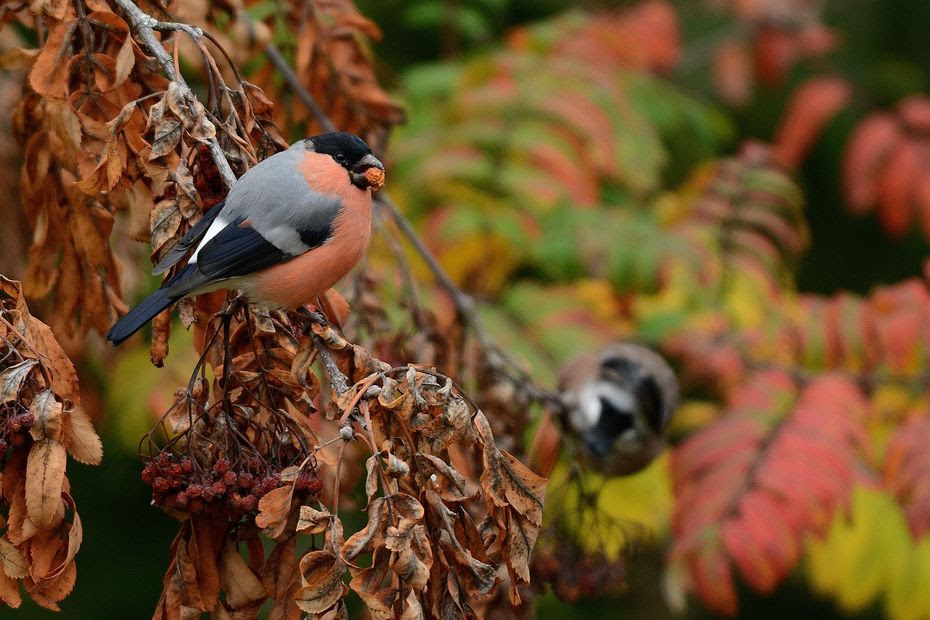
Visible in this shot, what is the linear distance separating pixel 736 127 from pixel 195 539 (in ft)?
19.9

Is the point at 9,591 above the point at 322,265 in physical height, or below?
below

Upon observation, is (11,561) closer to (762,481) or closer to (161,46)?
(161,46)

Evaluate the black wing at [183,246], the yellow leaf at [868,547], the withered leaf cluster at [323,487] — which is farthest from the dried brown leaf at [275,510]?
the yellow leaf at [868,547]

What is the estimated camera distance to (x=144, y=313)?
6.98 feet

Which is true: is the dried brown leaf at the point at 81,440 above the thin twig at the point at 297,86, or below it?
above

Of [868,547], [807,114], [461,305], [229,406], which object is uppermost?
[229,406]

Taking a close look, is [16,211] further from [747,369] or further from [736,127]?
[736,127]

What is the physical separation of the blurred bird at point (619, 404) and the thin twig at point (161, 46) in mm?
1587

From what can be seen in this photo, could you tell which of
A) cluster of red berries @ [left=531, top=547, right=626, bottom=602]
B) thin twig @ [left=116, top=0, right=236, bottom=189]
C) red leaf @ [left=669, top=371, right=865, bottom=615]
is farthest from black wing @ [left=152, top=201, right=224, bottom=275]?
red leaf @ [left=669, top=371, right=865, bottom=615]

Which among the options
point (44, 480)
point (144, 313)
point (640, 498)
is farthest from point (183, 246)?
point (640, 498)

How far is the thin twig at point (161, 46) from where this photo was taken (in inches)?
84.4

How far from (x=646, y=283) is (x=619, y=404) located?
0.55 meters

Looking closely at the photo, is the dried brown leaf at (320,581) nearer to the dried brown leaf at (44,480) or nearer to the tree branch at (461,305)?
the dried brown leaf at (44,480)

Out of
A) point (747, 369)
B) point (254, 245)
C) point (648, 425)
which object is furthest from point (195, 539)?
point (747, 369)
